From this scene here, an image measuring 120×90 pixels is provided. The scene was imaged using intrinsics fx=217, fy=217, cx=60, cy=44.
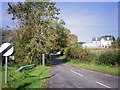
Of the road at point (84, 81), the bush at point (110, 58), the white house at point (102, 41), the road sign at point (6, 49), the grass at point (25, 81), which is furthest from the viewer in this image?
the white house at point (102, 41)

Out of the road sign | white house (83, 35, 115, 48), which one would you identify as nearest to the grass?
the road sign

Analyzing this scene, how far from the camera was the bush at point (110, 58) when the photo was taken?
1102 inches

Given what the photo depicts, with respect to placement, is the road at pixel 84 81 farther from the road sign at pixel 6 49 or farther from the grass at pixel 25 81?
the road sign at pixel 6 49

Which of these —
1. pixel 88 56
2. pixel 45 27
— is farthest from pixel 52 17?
pixel 88 56

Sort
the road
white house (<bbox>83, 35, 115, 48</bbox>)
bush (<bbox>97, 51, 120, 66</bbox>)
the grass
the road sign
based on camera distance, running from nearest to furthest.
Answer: the road sign < the grass < the road < bush (<bbox>97, 51, 120, 66</bbox>) < white house (<bbox>83, 35, 115, 48</bbox>)

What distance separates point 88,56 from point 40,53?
842cm

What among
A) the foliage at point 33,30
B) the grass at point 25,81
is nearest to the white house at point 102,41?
the foliage at point 33,30

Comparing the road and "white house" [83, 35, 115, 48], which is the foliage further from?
"white house" [83, 35, 115, 48]

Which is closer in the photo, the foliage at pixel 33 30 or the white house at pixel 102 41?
the foliage at pixel 33 30

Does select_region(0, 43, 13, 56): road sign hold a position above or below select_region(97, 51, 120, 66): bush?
above

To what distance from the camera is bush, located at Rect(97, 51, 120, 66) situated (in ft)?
91.8

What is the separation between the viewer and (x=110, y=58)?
94.7ft

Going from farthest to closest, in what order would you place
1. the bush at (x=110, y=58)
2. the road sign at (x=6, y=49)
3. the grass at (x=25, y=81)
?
the bush at (x=110, y=58)
the grass at (x=25, y=81)
the road sign at (x=6, y=49)

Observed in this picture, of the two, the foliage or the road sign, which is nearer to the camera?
the road sign
